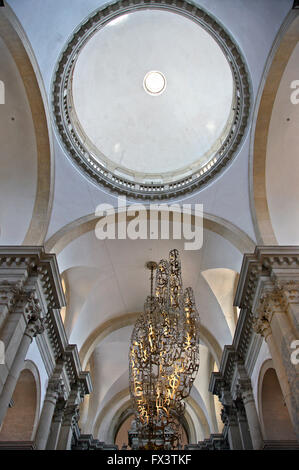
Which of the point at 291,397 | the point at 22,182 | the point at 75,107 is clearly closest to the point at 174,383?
the point at 291,397

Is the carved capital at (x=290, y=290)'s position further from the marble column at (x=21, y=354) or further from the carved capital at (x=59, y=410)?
the carved capital at (x=59, y=410)

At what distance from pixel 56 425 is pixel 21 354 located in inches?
146

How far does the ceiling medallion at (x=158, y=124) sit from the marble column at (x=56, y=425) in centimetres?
605

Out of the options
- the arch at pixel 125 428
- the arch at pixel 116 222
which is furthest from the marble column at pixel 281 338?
the arch at pixel 125 428

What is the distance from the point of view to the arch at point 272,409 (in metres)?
8.84

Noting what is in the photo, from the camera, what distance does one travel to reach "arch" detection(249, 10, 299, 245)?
25.2 ft

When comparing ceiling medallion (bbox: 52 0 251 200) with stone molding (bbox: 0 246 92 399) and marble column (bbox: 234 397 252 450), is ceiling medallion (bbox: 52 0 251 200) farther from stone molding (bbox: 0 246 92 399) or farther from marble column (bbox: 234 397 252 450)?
marble column (bbox: 234 397 252 450)

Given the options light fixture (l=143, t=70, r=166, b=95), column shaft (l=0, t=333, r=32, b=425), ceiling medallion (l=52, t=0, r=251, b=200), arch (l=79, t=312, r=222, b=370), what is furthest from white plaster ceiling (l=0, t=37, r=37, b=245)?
light fixture (l=143, t=70, r=166, b=95)

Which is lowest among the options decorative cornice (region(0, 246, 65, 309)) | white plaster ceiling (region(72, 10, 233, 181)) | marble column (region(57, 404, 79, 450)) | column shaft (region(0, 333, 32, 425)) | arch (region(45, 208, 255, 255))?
column shaft (region(0, 333, 32, 425))

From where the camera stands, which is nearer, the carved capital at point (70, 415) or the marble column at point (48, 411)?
the marble column at point (48, 411)

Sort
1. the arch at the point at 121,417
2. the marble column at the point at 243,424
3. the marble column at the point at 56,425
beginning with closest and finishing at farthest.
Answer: the marble column at the point at 56,425
the marble column at the point at 243,424
the arch at the point at 121,417

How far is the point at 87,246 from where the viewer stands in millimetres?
10984

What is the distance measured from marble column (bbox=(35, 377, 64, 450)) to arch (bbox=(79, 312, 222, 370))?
7.44ft

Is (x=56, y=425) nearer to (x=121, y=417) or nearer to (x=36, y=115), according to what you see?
(x=121, y=417)
